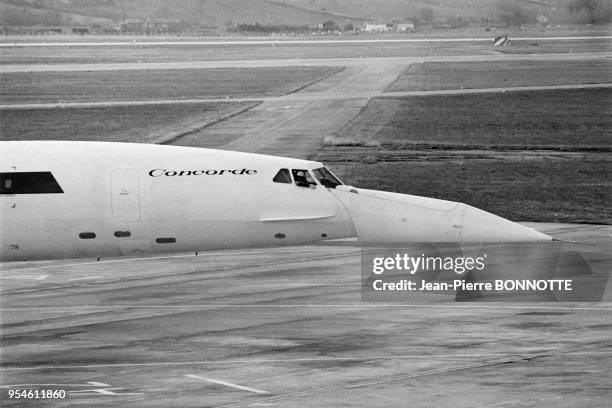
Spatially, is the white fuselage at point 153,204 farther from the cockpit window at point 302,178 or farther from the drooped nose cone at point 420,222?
the drooped nose cone at point 420,222

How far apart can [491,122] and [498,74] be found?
44.8 meters

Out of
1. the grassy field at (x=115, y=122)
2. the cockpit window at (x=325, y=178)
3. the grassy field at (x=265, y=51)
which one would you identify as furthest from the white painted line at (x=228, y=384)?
the grassy field at (x=265, y=51)

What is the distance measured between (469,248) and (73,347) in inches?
555

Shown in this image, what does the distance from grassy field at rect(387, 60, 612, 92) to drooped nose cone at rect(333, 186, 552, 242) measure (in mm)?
76016

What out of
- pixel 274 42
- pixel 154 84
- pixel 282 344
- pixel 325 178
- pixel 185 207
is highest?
pixel 274 42

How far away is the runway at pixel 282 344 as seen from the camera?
18078 mm

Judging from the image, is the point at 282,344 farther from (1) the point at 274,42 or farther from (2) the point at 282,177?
(1) the point at 274,42

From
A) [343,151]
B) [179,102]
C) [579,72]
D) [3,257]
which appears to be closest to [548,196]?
[343,151]

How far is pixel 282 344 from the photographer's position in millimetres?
21812

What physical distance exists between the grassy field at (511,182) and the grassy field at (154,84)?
4193 centimetres

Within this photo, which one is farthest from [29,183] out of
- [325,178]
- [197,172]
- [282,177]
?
[325,178]

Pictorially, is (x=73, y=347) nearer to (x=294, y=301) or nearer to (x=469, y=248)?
(x=294, y=301)

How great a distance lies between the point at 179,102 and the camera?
296ft

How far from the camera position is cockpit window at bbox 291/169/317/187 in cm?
2441
